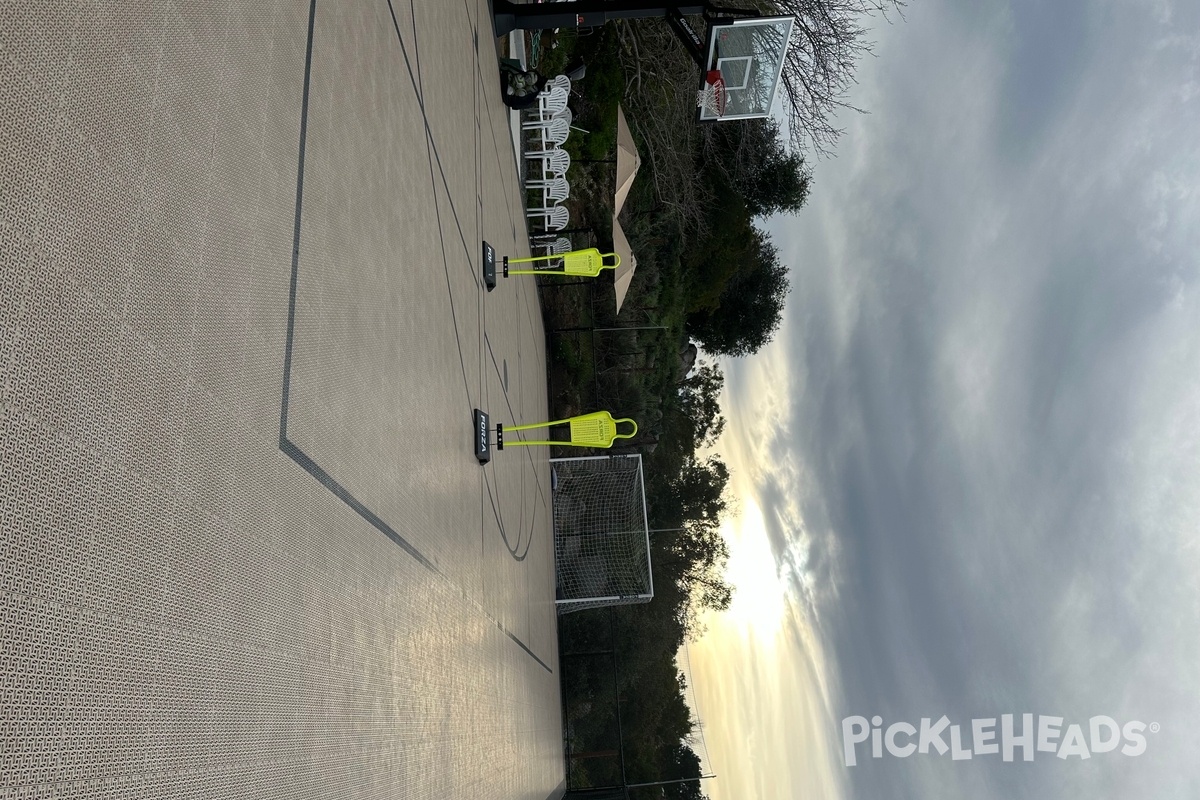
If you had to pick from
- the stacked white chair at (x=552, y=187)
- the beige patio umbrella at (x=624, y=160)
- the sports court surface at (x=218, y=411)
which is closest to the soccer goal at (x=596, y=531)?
the stacked white chair at (x=552, y=187)

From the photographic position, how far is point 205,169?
5.25 ft

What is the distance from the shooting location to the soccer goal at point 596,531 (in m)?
11.6

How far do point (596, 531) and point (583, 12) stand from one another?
7.71 metres

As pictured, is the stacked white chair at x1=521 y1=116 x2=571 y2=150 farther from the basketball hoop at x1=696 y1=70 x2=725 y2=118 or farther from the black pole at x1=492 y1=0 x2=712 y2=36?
the basketball hoop at x1=696 y1=70 x2=725 y2=118

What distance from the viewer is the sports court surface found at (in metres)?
1.07

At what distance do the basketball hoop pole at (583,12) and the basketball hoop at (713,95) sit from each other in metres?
0.36

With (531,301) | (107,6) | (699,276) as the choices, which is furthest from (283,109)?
(699,276)

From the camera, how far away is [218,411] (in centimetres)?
159

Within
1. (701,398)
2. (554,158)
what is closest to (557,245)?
(554,158)

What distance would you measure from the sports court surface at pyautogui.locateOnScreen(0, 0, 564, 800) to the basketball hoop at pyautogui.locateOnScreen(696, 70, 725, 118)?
3.45 meters

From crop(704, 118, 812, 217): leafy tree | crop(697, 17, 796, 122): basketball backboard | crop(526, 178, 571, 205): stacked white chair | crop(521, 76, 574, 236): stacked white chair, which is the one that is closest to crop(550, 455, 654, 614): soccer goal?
crop(521, 76, 574, 236): stacked white chair

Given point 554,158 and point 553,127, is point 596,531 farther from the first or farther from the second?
point 553,127

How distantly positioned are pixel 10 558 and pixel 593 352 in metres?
12.6

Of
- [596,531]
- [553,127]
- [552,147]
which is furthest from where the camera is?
[596,531]
